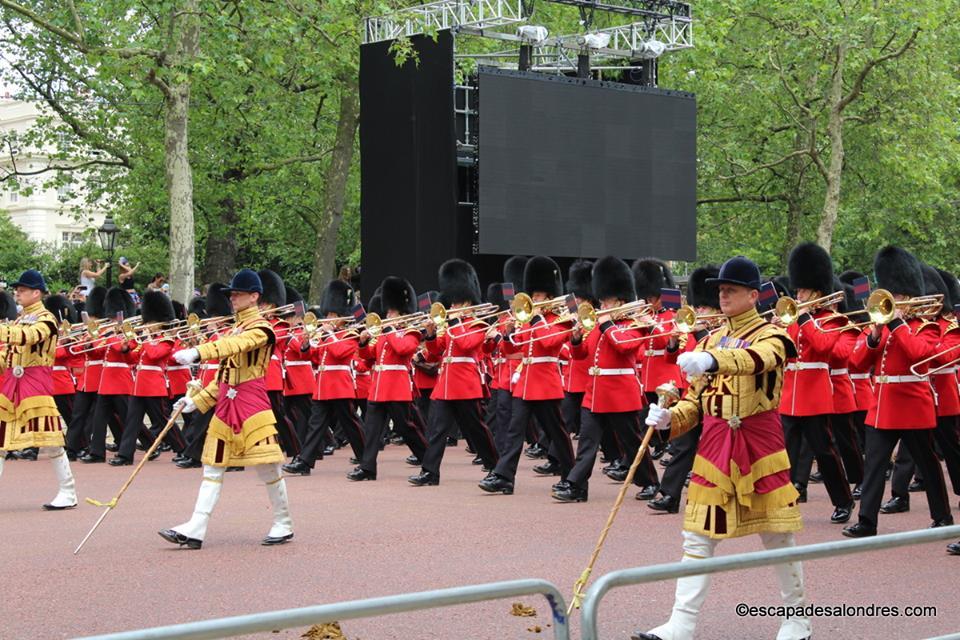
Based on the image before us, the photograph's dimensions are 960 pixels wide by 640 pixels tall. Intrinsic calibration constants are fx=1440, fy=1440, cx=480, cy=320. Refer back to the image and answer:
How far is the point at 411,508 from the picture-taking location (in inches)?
396

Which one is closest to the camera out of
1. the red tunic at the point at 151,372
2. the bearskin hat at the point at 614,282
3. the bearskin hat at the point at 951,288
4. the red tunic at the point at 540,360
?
the bearskin hat at the point at 951,288

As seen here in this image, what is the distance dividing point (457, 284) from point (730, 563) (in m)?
8.45

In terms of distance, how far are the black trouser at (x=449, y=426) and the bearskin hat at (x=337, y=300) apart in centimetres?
333

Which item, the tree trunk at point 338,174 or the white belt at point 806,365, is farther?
the tree trunk at point 338,174

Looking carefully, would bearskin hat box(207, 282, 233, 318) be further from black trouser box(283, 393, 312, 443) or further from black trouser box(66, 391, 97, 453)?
black trouser box(66, 391, 97, 453)

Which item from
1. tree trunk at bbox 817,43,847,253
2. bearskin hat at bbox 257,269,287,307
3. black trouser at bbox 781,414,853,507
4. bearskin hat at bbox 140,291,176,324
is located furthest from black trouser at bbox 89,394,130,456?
tree trunk at bbox 817,43,847,253

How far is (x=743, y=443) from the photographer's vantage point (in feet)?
19.3

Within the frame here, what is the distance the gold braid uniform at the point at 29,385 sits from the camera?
10.1m

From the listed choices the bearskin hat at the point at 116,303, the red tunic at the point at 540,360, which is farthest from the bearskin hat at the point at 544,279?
the bearskin hat at the point at 116,303

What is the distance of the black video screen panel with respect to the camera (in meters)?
19.0

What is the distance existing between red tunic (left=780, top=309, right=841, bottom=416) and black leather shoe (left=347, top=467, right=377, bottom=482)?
3.79m

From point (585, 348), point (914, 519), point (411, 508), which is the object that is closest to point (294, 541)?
point (411, 508)

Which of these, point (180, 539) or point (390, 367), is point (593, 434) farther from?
point (180, 539)

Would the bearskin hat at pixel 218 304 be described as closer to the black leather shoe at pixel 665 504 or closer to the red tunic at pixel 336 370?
the red tunic at pixel 336 370
